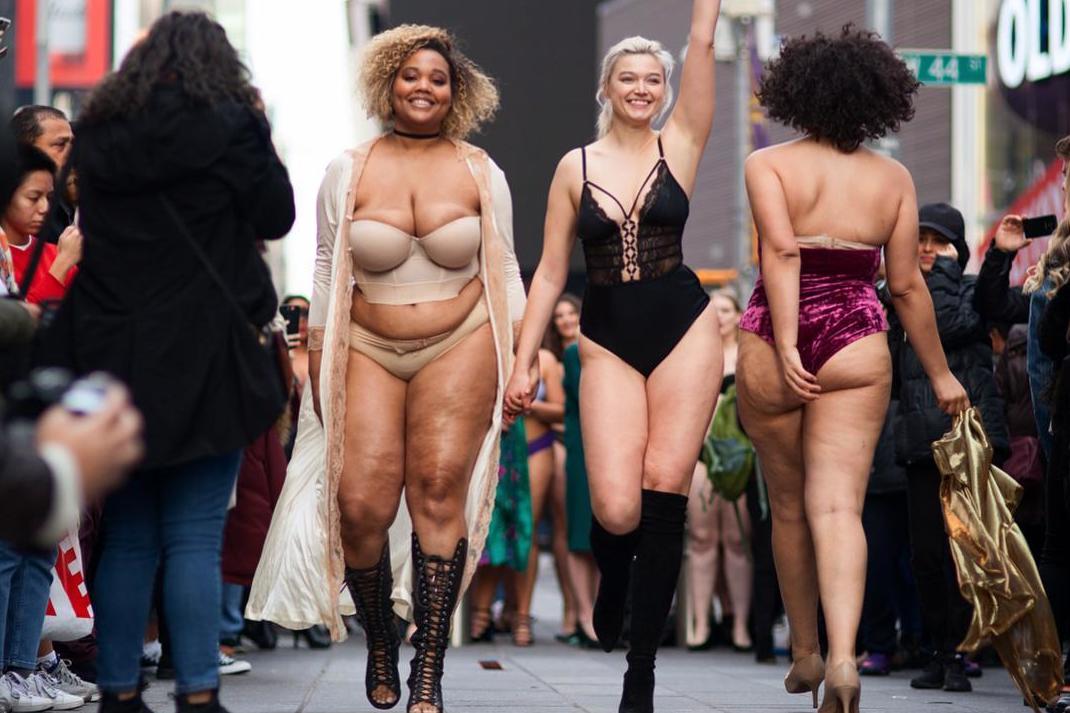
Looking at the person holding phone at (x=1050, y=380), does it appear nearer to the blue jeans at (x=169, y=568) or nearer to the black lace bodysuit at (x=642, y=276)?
the black lace bodysuit at (x=642, y=276)

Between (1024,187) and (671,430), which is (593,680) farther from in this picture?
(1024,187)

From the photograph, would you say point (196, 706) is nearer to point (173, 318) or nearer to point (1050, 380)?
point (173, 318)

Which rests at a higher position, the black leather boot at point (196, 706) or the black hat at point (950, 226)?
the black hat at point (950, 226)

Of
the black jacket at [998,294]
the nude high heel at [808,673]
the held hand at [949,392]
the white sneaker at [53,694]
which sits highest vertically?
the black jacket at [998,294]

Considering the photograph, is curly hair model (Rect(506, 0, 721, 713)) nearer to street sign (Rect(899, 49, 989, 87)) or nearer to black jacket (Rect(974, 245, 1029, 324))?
black jacket (Rect(974, 245, 1029, 324))

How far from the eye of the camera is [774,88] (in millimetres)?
6852

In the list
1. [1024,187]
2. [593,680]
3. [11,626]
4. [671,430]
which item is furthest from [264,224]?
[1024,187]

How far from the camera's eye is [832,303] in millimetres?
6617

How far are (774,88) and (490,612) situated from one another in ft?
22.6

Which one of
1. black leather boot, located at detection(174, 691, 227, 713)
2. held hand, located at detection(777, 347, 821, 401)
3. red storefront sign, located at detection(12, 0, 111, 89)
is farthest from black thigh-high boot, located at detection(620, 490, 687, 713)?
red storefront sign, located at detection(12, 0, 111, 89)

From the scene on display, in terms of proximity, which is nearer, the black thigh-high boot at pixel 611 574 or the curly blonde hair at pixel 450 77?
the black thigh-high boot at pixel 611 574

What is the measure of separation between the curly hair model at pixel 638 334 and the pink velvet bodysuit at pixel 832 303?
327 millimetres

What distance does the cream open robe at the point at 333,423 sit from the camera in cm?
659

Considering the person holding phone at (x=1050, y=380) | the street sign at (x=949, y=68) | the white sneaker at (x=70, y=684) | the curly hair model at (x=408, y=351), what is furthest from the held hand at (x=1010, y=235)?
the street sign at (x=949, y=68)
